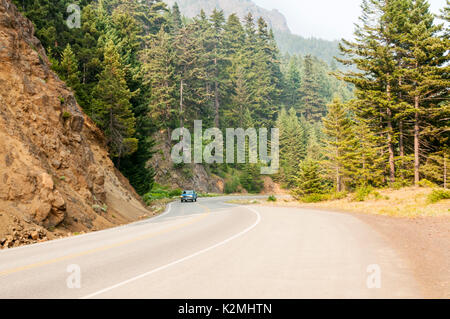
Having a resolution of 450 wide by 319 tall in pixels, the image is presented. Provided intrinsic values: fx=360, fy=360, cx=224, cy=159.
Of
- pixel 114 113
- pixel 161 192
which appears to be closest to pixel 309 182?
pixel 114 113

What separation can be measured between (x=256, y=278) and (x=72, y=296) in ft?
Result: 10.4

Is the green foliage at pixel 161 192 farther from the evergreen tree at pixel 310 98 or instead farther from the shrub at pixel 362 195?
the evergreen tree at pixel 310 98

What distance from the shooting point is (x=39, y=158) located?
16141mm

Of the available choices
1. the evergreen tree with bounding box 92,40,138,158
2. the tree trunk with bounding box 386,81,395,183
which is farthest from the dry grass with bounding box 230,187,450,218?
the evergreen tree with bounding box 92,40,138,158

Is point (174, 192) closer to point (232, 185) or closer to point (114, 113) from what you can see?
point (232, 185)

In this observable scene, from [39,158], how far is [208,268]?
1197cm

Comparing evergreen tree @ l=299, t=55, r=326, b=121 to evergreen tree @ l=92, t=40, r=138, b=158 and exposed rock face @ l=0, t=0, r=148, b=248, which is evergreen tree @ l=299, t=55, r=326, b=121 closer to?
evergreen tree @ l=92, t=40, r=138, b=158

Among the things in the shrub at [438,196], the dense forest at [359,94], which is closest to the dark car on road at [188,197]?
the dense forest at [359,94]

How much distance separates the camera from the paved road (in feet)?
19.4

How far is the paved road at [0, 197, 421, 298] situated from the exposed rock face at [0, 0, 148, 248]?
8.38ft

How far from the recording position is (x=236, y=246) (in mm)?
10430
